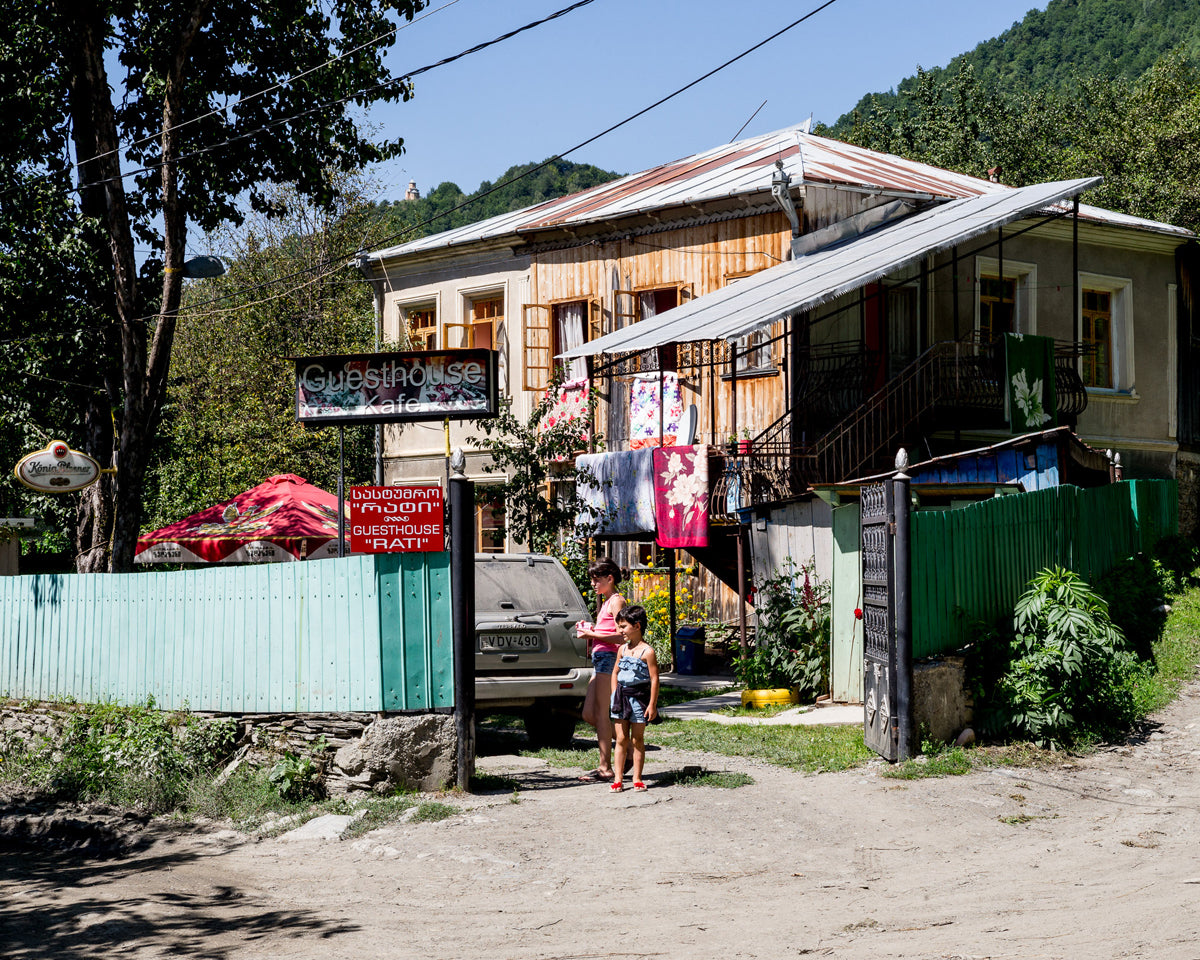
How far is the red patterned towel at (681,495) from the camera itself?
1659 cm

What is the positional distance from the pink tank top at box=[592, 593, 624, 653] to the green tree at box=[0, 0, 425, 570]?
698 cm

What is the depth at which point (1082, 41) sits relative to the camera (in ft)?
286

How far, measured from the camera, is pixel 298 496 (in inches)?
765

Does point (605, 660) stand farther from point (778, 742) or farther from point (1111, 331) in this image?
point (1111, 331)

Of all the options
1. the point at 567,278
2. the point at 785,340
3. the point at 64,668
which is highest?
the point at 567,278

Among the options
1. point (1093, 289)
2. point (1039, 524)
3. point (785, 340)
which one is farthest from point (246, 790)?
point (1093, 289)

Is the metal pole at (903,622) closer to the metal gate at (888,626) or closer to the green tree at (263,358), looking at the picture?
the metal gate at (888,626)

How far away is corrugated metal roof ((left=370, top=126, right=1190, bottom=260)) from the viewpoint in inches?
795

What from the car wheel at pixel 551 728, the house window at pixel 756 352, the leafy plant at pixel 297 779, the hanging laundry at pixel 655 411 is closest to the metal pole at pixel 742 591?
the hanging laundry at pixel 655 411

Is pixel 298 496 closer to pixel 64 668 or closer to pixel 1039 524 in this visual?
pixel 64 668

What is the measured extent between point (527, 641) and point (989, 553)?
4061mm

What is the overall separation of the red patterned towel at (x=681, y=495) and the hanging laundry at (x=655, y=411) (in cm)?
139

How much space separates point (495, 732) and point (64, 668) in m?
4.27

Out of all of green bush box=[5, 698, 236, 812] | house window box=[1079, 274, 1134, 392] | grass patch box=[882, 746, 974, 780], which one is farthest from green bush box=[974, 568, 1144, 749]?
house window box=[1079, 274, 1134, 392]
